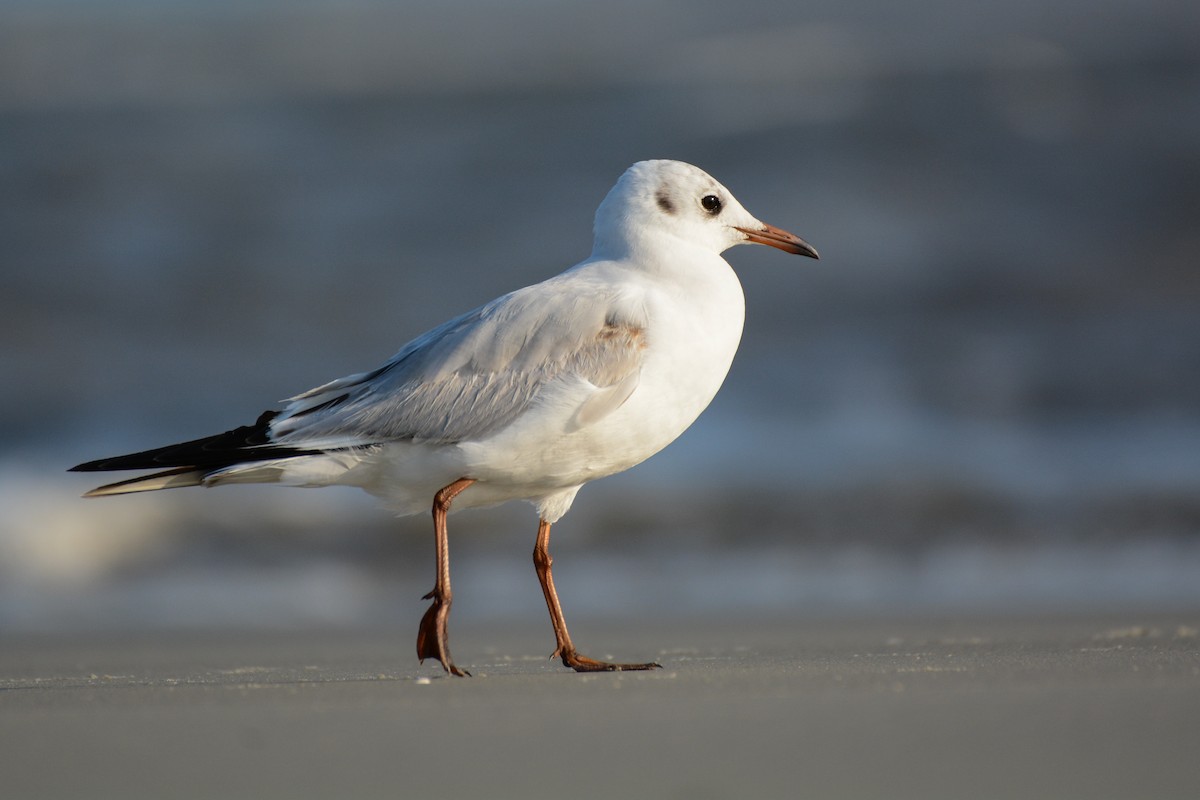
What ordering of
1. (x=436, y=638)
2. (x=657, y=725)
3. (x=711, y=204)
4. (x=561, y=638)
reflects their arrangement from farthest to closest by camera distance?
(x=711, y=204), (x=561, y=638), (x=436, y=638), (x=657, y=725)

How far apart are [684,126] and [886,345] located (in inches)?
314

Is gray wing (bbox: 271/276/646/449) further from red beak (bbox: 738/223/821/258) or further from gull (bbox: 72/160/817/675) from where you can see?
red beak (bbox: 738/223/821/258)

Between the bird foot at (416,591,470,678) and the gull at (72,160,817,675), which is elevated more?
the gull at (72,160,817,675)

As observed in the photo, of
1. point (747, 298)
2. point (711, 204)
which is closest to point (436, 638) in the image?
point (711, 204)

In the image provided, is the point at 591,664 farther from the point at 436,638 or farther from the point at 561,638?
the point at 436,638

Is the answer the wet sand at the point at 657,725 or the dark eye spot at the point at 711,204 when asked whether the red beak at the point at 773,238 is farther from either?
the wet sand at the point at 657,725

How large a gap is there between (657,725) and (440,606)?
53.2 inches

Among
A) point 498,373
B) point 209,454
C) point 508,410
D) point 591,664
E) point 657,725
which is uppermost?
point 498,373

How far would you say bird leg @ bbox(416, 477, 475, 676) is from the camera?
4.17 metres

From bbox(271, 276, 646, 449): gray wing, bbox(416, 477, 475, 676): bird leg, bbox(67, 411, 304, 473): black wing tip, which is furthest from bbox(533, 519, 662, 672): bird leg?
bbox(67, 411, 304, 473): black wing tip

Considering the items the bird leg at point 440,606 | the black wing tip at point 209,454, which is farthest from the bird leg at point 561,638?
the black wing tip at point 209,454

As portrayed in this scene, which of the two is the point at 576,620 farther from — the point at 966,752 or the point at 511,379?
the point at 966,752

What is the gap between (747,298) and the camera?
12164 millimetres

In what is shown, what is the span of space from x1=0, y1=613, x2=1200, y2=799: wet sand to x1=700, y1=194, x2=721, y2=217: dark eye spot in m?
1.37
